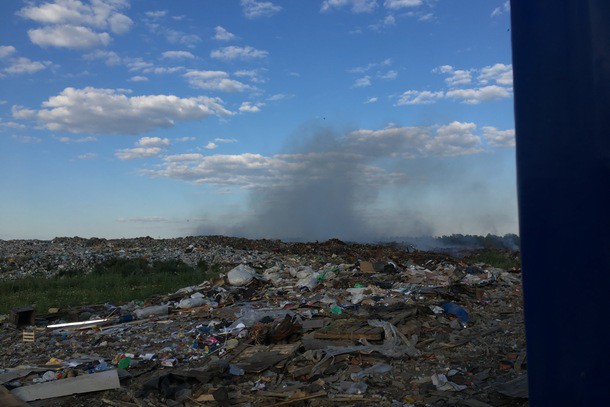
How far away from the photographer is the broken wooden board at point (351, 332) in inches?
232

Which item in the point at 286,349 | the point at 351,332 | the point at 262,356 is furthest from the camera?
the point at 351,332

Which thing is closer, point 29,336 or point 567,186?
point 567,186

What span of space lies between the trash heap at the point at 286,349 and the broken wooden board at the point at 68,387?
0.03 ft

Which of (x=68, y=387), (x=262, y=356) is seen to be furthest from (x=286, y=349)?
(x=68, y=387)

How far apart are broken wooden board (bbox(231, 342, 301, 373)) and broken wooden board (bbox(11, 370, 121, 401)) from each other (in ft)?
4.19

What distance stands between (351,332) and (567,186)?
4.58 m

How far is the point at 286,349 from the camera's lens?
5590 millimetres

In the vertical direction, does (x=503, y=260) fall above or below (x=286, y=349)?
above

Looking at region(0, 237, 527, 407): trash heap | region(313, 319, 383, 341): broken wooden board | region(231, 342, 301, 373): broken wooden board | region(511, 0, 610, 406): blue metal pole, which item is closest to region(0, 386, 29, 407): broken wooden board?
region(0, 237, 527, 407): trash heap

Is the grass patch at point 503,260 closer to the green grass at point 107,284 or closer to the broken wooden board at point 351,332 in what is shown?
the green grass at point 107,284

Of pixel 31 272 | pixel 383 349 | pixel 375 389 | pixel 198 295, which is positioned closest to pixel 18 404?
pixel 375 389

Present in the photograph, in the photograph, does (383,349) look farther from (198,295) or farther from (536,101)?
(198,295)

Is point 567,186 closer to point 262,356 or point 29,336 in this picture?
point 262,356

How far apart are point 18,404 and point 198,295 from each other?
18.6 feet
